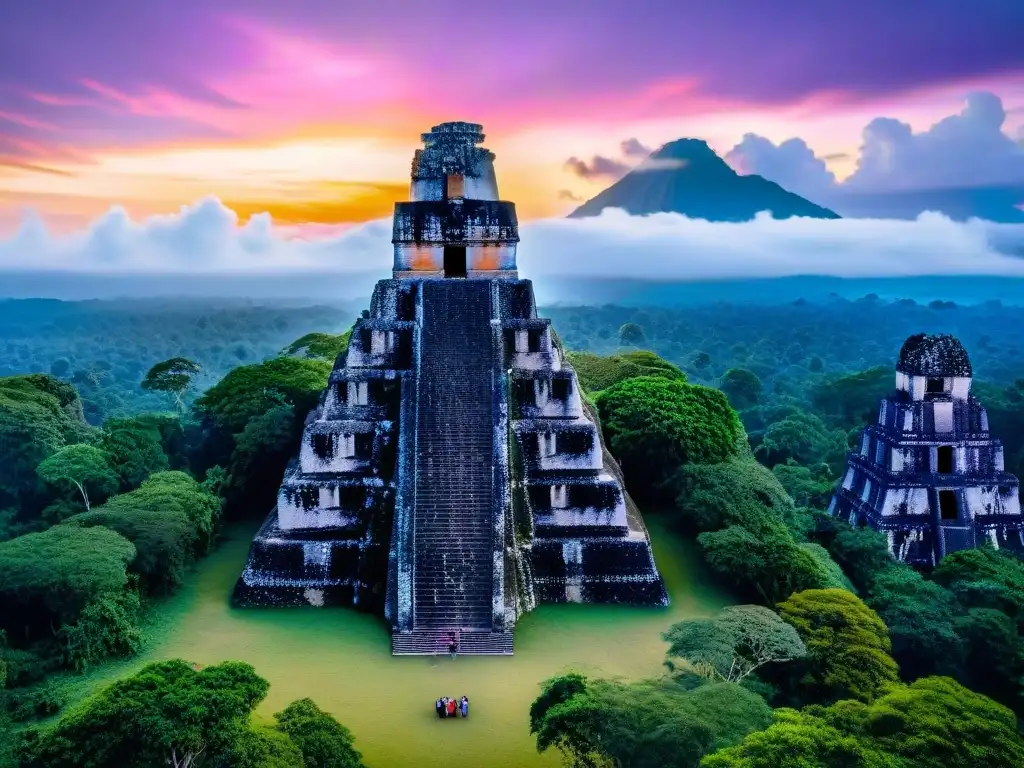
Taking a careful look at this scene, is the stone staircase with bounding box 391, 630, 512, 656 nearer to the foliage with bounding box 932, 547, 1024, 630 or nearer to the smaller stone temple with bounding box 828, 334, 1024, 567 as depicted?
the foliage with bounding box 932, 547, 1024, 630

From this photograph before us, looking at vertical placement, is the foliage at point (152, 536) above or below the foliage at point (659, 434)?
below

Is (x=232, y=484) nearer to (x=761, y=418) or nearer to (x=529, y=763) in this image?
(x=529, y=763)

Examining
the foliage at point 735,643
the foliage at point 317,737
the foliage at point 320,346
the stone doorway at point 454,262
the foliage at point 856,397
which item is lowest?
the foliage at point 317,737

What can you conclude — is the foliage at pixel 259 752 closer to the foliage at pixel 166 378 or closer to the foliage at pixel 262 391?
the foliage at pixel 262 391

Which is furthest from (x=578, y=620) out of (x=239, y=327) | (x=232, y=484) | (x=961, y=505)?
(x=239, y=327)

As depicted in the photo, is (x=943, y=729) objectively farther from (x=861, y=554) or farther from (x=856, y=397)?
(x=856, y=397)

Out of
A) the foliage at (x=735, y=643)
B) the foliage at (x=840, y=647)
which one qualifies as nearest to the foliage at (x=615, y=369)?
the foliage at (x=840, y=647)
